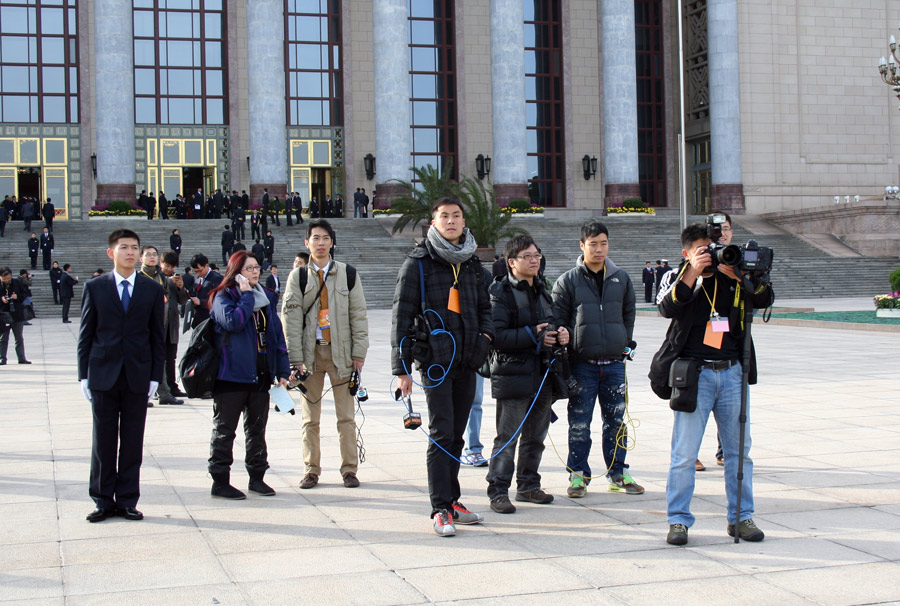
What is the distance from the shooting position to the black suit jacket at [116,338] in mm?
6457

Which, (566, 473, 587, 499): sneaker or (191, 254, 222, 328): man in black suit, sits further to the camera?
(191, 254, 222, 328): man in black suit

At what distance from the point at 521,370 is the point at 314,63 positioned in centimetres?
4167

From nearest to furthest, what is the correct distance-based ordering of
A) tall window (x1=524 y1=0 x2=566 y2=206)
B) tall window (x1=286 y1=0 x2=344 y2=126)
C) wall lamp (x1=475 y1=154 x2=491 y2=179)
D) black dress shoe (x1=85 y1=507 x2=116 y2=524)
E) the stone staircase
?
black dress shoe (x1=85 y1=507 x2=116 y2=524) < the stone staircase < tall window (x1=286 y1=0 x2=344 y2=126) < wall lamp (x1=475 y1=154 x2=491 y2=179) < tall window (x1=524 y1=0 x2=566 y2=206)

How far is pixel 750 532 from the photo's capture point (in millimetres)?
5539

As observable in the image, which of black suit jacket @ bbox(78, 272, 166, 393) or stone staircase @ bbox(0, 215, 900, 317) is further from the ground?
stone staircase @ bbox(0, 215, 900, 317)

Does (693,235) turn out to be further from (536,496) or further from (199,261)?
(199,261)

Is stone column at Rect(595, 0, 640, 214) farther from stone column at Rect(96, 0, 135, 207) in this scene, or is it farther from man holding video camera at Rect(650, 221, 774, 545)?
man holding video camera at Rect(650, 221, 774, 545)

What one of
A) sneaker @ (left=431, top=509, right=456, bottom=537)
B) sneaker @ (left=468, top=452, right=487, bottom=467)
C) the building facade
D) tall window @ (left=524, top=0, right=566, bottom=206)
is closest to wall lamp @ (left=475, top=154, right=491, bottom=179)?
the building facade

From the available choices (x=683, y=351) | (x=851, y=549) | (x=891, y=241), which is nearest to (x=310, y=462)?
(x=683, y=351)

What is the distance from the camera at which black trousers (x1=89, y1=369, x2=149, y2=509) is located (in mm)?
6402

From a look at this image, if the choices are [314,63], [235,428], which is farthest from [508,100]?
[235,428]

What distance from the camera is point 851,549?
5395mm

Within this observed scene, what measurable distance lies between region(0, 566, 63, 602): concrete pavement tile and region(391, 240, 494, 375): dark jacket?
82.5 inches

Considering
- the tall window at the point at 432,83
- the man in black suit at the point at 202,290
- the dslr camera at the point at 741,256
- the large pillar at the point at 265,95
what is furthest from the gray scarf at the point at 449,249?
the tall window at the point at 432,83
